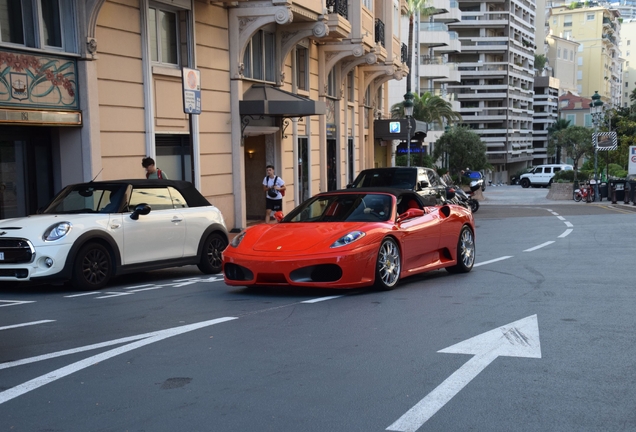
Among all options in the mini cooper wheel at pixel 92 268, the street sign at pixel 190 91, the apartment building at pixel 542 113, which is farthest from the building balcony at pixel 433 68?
the mini cooper wheel at pixel 92 268

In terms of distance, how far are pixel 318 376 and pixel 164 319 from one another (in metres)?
2.87

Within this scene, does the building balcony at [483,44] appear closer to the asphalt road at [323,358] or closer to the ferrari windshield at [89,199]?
the ferrari windshield at [89,199]

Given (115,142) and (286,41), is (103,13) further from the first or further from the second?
(286,41)

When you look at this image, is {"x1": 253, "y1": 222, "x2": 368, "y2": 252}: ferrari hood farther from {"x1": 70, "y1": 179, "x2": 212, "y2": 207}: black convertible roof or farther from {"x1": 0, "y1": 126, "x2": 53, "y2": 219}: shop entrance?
{"x1": 0, "y1": 126, "x2": 53, "y2": 219}: shop entrance

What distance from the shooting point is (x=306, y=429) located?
477cm

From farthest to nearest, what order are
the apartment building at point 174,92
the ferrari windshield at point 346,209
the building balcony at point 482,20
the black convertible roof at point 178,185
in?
the building balcony at point 482,20 → the apartment building at point 174,92 → the black convertible roof at point 178,185 → the ferrari windshield at point 346,209

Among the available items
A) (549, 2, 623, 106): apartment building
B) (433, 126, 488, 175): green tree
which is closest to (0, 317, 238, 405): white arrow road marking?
(433, 126, 488, 175): green tree

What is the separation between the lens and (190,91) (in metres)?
14.1

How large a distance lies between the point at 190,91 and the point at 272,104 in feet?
25.7

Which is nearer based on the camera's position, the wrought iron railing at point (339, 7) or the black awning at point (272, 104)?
the black awning at point (272, 104)

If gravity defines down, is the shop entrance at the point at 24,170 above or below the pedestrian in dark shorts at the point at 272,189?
above

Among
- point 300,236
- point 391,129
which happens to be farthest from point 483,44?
point 300,236

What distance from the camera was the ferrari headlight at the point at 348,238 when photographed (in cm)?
980

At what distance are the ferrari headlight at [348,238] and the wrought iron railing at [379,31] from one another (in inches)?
1033
